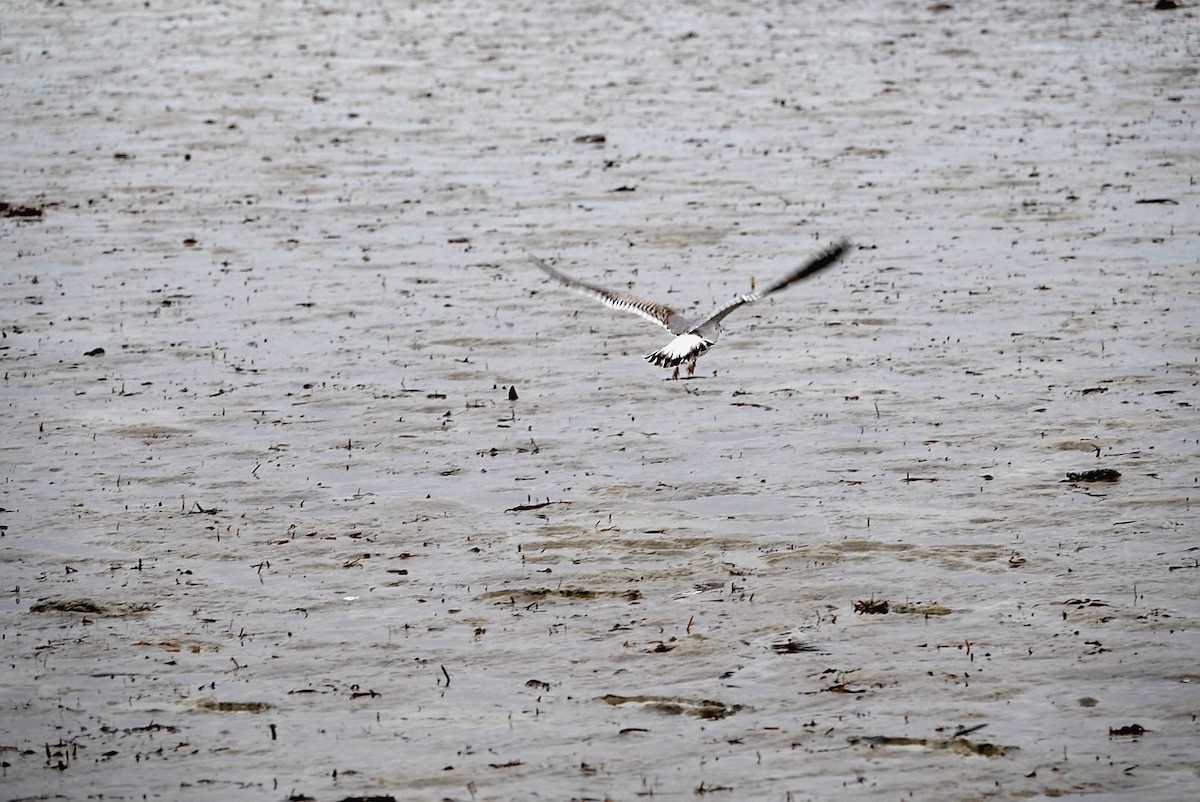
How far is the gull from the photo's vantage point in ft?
36.4

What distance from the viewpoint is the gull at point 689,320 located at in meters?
11.1

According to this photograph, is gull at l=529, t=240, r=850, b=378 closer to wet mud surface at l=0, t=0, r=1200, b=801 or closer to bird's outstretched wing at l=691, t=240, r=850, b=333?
bird's outstretched wing at l=691, t=240, r=850, b=333

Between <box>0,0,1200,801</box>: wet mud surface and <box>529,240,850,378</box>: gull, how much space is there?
3.03 ft

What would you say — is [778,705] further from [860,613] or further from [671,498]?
[671,498]

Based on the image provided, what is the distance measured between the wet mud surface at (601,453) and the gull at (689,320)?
92cm

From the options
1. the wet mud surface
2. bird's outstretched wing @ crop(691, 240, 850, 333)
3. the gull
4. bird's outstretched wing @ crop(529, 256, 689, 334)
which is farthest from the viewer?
bird's outstretched wing @ crop(529, 256, 689, 334)

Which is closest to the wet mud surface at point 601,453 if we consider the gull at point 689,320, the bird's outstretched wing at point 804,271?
the gull at point 689,320

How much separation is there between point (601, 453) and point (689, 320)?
116 cm

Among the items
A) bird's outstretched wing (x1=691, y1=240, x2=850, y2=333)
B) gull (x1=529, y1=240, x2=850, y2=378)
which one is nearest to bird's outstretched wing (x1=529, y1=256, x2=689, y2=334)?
gull (x1=529, y1=240, x2=850, y2=378)

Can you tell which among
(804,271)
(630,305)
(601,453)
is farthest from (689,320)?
(804,271)

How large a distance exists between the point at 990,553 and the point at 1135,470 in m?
1.81

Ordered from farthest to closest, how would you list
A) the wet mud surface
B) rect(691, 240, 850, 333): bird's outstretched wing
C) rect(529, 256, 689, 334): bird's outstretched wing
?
rect(529, 256, 689, 334): bird's outstretched wing < rect(691, 240, 850, 333): bird's outstretched wing < the wet mud surface

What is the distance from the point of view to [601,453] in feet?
41.9

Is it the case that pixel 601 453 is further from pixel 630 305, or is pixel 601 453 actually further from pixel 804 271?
pixel 804 271
